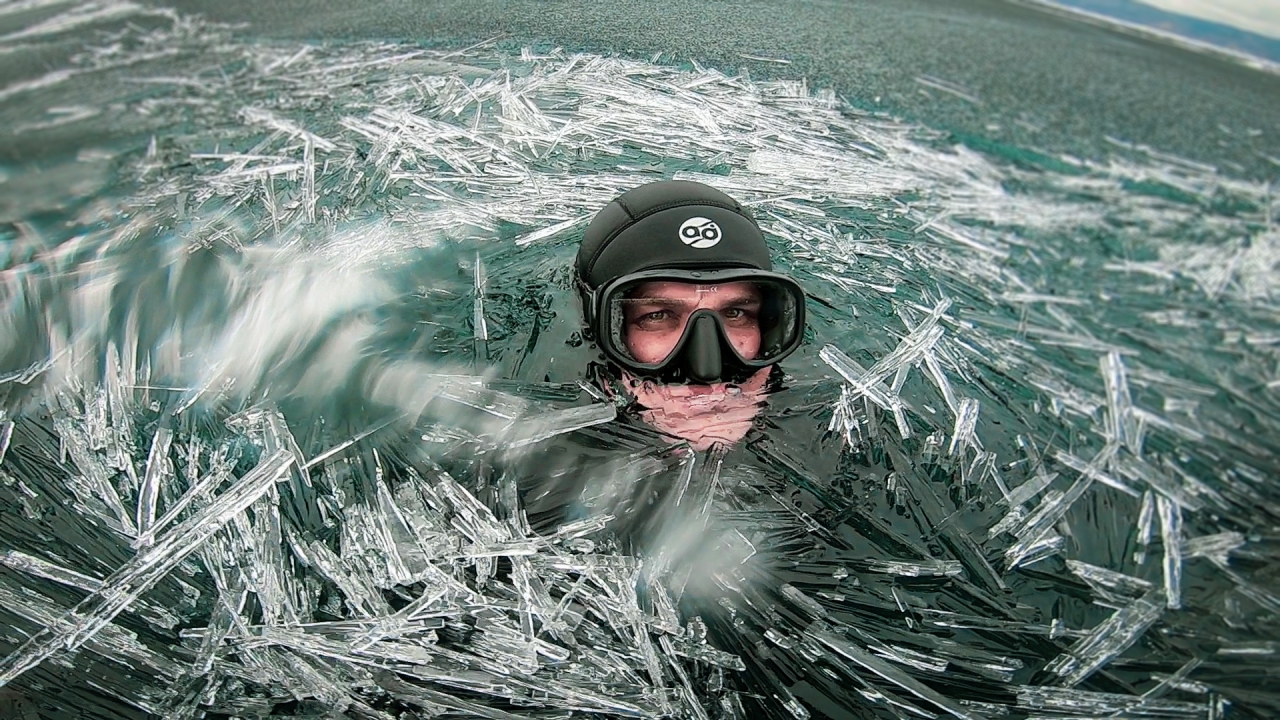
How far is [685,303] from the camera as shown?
7.80 ft

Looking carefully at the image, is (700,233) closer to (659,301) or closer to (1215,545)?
(659,301)

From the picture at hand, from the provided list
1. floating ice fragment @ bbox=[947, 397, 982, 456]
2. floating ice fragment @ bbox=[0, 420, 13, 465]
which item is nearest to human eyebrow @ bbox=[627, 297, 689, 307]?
floating ice fragment @ bbox=[947, 397, 982, 456]

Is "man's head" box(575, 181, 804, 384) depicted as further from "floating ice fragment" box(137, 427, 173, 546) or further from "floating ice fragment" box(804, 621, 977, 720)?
"floating ice fragment" box(137, 427, 173, 546)

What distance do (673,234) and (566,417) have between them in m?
0.63

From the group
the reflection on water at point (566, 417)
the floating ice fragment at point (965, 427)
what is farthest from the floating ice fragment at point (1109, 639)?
the floating ice fragment at point (965, 427)

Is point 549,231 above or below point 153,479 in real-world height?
above

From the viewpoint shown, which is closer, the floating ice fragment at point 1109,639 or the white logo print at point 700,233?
the floating ice fragment at point 1109,639

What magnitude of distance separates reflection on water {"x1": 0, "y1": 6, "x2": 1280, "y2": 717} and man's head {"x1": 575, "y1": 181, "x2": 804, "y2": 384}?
117mm

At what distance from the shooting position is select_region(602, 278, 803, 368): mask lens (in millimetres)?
2326

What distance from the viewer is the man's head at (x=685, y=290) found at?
2275mm

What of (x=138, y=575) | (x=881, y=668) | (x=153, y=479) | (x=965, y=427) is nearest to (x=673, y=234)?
(x=965, y=427)

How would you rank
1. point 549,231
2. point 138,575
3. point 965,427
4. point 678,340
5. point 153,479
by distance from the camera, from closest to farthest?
point 138,575 → point 153,479 → point 965,427 → point 678,340 → point 549,231

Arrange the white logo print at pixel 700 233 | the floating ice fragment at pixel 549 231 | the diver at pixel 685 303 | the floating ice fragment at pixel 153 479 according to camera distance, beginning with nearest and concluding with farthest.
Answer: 1. the floating ice fragment at pixel 153 479
2. the diver at pixel 685 303
3. the white logo print at pixel 700 233
4. the floating ice fragment at pixel 549 231

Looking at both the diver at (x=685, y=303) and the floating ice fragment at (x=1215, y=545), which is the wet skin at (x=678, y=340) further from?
the floating ice fragment at (x=1215, y=545)
